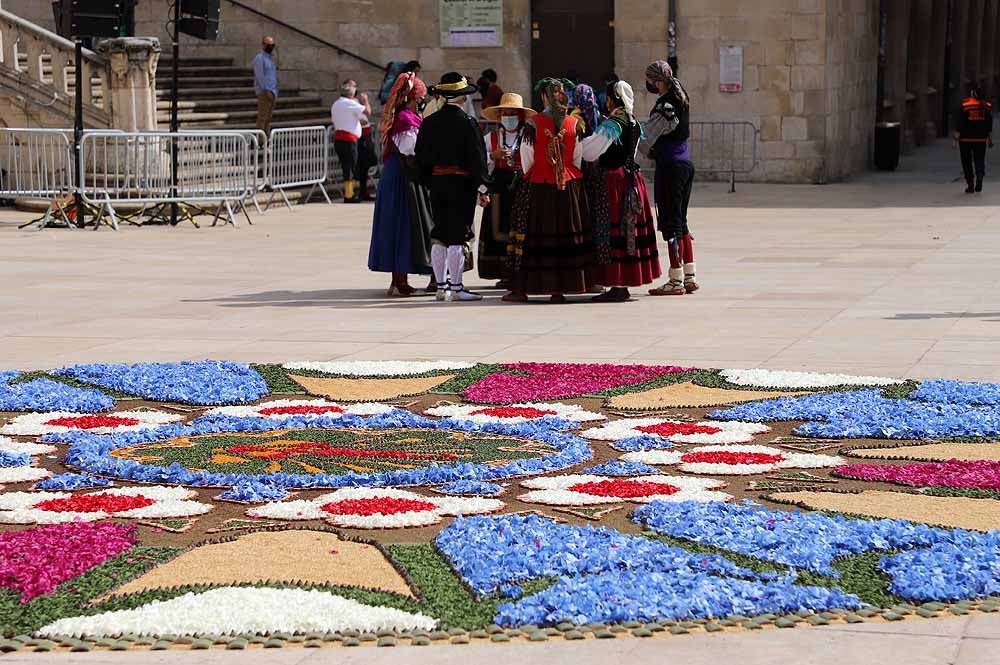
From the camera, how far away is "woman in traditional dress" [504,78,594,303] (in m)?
13.1

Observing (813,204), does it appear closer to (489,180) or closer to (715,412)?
(489,180)

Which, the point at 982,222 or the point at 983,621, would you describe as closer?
the point at 983,621

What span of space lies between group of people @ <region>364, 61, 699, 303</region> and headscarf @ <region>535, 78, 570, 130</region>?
1 cm

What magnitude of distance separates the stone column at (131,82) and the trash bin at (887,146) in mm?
13072

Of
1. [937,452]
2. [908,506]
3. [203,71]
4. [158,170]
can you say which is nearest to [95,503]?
[908,506]

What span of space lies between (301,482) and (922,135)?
1206 inches

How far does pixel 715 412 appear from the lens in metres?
8.59

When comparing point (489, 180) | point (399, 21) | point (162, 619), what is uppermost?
point (399, 21)

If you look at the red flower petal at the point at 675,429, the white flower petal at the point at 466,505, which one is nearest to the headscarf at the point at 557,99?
the red flower petal at the point at 675,429

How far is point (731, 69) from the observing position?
26.7 m

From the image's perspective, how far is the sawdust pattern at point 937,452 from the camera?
745 cm

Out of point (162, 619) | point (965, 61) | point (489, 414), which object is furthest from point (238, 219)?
point (965, 61)

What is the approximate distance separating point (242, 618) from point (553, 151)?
8278 mm

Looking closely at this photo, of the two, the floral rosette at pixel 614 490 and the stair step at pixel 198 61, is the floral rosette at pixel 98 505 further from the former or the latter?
the stair step at pixel 198 61
